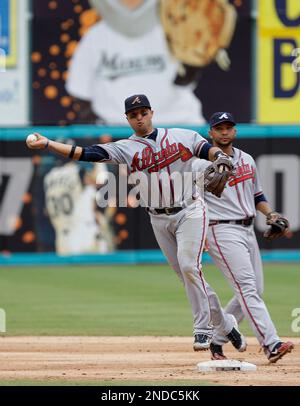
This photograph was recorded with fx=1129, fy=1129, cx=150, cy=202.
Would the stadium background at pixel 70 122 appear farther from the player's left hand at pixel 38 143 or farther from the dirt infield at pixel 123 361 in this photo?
the player's left hand at pixel 38 143

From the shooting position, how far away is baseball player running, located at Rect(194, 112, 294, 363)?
7.79 meters

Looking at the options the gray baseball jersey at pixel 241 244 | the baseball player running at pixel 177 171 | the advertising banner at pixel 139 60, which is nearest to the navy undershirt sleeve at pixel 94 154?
the baseball player running at pixel 177 171

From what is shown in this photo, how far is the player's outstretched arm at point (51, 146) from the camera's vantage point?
7375 mm

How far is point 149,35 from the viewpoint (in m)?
20.5

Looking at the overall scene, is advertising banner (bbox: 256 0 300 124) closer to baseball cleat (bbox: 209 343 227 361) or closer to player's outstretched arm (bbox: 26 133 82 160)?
baseball cleat (bbox: 209 343 227 361)

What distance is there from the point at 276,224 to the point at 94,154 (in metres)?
1.54

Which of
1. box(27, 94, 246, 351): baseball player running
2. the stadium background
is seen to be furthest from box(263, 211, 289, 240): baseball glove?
the stadium background

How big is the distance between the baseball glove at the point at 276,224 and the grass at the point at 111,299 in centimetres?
216

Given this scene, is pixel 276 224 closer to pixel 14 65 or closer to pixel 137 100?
pixel 137 100

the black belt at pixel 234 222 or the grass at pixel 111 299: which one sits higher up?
the black belt at pixel 234 222
